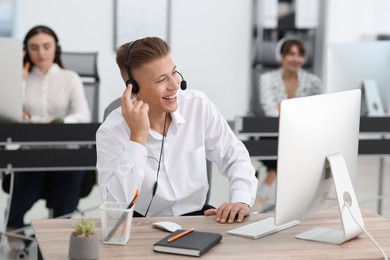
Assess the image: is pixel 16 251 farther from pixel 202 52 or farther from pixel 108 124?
pixel 202 52

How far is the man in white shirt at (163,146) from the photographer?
7.21ft

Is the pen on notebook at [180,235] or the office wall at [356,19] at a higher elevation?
the office wall at [356,19]

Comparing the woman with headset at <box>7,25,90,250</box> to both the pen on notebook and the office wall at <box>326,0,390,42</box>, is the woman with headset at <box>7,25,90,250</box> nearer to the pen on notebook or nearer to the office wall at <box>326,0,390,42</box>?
the pen on notebook

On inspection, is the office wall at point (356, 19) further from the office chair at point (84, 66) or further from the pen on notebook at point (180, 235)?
the pen on notebook at point (180, 235)

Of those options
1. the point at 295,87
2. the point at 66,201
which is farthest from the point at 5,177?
the point at 295,87

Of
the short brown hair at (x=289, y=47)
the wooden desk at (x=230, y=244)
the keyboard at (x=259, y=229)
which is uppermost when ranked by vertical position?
the short brown hair at (x=289, y=47)

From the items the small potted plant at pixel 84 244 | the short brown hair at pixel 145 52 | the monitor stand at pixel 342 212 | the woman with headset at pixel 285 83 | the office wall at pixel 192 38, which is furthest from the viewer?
the office wall at pixel 192 38

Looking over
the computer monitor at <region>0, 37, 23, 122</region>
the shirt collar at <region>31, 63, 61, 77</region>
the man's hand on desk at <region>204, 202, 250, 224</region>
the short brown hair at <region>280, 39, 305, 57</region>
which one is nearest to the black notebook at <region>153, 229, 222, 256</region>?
the man's hand on desk at <region>204, 202, 250, 224</region>

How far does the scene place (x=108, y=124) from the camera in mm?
2338

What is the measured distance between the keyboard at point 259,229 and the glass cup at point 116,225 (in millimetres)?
307

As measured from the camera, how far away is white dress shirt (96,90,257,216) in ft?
7.22

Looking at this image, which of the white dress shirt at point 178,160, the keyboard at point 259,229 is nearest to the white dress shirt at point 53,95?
the white dress shirt at point 178,160

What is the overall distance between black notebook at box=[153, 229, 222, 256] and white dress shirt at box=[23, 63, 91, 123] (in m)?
2.30

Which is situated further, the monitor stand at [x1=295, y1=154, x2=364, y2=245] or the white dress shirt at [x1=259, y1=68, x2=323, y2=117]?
the white dress shirt at [x1=259, y1=68, x2=323, y2=117]
